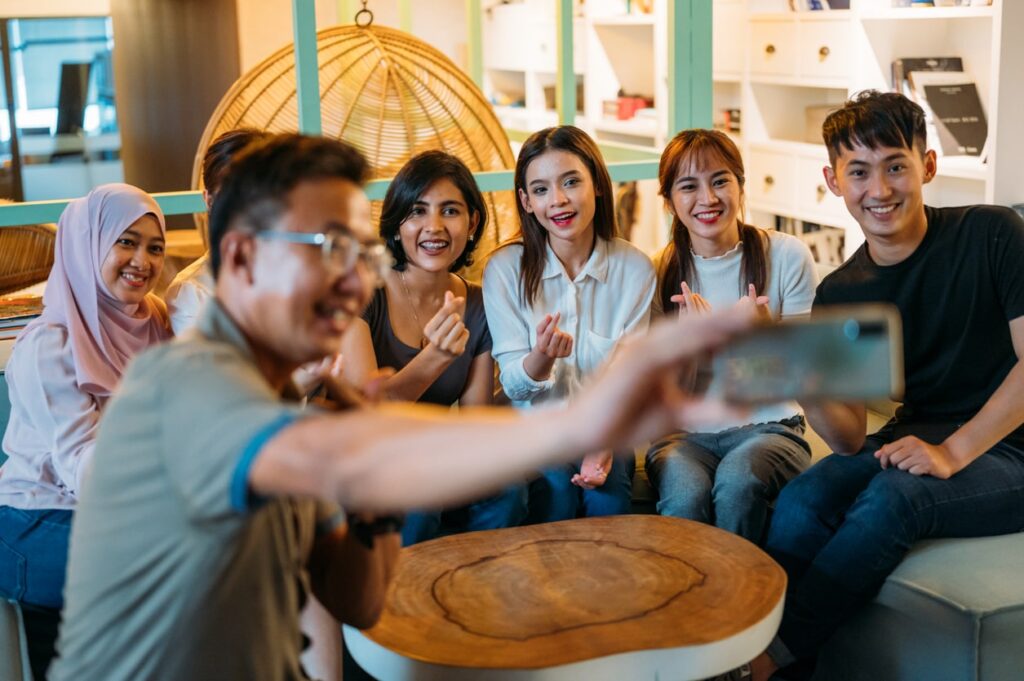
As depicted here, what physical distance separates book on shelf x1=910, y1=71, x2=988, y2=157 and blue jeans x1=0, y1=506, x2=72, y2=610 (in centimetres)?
269

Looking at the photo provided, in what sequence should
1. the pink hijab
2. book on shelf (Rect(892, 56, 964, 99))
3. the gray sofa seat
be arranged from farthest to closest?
book on shelf (Rect(892, 56, 964, 99)), the pink hijab, the gray sofa seat

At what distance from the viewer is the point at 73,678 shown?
1057 mm

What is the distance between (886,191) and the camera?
212cm

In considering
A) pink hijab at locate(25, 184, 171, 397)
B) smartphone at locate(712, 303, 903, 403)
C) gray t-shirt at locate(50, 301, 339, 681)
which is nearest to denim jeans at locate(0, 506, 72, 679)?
pink hijab at locate(25, 184, 171, 397)

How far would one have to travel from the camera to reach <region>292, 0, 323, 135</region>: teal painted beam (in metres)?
2.68

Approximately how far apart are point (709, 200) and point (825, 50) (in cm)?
190

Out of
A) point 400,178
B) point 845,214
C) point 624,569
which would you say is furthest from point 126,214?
point 845,214

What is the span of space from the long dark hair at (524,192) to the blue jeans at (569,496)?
346 millimetres

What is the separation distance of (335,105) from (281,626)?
2.21 m

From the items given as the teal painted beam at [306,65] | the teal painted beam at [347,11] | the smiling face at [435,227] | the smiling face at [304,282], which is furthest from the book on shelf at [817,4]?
the smiling face at [304,282]

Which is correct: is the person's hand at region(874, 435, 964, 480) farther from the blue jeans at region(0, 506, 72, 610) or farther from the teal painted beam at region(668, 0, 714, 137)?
the blue jeans at region(0, 506, 72, 610)

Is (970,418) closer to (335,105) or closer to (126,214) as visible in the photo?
(126,214)

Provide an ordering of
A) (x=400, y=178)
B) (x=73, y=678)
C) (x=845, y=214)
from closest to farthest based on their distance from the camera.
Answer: (x=73, y=678) < (x=400, y=178) < (x=845, y=214)

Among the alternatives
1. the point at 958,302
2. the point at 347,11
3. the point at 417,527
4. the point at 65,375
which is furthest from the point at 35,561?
the point at 347,11
